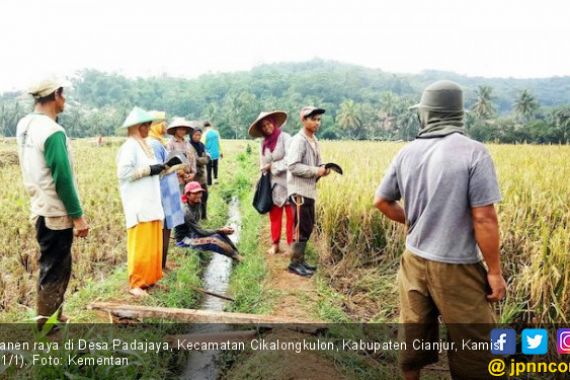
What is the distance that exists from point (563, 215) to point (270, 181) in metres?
2.91

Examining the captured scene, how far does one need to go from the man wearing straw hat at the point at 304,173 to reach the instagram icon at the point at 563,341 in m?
2.25

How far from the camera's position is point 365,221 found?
4547 millimetres

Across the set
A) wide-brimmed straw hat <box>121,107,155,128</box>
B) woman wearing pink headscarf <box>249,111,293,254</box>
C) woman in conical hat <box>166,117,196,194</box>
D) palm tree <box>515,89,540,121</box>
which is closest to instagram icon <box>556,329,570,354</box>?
woman wearing pink headscarf <box>249,111,293,254</box>

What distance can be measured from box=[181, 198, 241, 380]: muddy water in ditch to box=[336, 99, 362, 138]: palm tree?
53.1m

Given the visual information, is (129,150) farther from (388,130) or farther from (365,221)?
(388,130)

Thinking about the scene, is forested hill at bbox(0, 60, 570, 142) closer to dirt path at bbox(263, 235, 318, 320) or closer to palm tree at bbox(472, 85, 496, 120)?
palm tree at bbox(472, 85, 496, 120)

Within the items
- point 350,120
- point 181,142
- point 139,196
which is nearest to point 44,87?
point 139,196

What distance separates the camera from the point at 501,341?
2.20 m

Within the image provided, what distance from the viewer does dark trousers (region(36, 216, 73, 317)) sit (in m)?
2.98

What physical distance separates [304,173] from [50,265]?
7.65 feet

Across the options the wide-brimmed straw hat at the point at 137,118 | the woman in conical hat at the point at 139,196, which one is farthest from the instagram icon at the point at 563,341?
the wide-brimmed straw hat at the point at 137,118

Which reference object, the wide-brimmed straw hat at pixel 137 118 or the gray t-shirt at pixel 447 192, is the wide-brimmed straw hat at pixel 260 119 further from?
the gray t-shirt at pixel 447 192

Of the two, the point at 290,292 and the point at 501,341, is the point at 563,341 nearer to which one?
the point at 501,341

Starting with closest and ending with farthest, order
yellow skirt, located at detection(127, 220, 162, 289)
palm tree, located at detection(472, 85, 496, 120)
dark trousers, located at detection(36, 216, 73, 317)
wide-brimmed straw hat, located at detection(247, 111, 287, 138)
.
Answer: dark trousers, located at detection(36, 216, 73, 317), yellow skirt, located at detection(127, 220, 162, 289), wide-brimmed straw hat, located at detection(247, 111, 287, 138), palm tree, located at detection(472, 85, 496, 120)
